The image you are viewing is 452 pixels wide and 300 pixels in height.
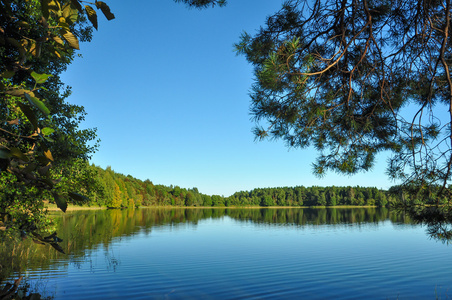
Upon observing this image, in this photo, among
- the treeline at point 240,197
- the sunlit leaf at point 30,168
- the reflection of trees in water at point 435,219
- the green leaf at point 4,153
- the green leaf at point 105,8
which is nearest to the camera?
the green leaf at point 4,153

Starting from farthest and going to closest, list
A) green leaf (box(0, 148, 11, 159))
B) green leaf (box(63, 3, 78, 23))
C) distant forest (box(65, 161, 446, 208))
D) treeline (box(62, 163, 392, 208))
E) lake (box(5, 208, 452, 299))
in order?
treeline (box(62, 163, 392, 208)) → distant forest (box(65, 161, 446, 208)) → lake (box(5, 208, 452, 299)) → green leaf (box(63, 3, 78, 23)) → green leaf (box(0, 148, 11, 159))

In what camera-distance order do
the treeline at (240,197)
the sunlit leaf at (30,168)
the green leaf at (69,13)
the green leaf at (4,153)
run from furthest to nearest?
the treeline at (240,197) → the green leaf at (69,13) → the sunlit leaf at (30,168) → the green leaf at (4,153)

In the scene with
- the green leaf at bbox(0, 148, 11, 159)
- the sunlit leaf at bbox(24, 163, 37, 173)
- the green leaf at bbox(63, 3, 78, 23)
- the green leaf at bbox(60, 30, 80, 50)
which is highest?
the green leaf at bbox(63, 3, 78, 23)

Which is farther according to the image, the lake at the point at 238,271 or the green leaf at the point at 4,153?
the lake at the point at 238,271

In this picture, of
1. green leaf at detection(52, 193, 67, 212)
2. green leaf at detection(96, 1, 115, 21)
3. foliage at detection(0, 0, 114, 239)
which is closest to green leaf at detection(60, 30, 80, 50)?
foliage at detection(0, 0, 114, 239)

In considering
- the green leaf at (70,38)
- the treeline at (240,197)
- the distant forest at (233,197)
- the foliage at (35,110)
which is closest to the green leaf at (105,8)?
the foliage at (35,110)

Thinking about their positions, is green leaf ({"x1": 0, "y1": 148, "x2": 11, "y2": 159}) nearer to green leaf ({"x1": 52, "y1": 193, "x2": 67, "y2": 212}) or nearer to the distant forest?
green leaf ({"x1": 52, "y1": 193, "x2": 67, "y2": 212})

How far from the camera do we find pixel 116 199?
98312 mm

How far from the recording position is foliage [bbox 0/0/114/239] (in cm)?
127

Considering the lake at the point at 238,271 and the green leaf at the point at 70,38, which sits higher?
the green leaf at the point at 70,38

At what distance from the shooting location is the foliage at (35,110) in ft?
4.16

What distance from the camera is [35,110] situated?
8617mm

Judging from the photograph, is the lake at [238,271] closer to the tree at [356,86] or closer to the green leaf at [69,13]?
the tree at [356,86]

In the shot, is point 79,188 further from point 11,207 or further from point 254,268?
point 254,268
